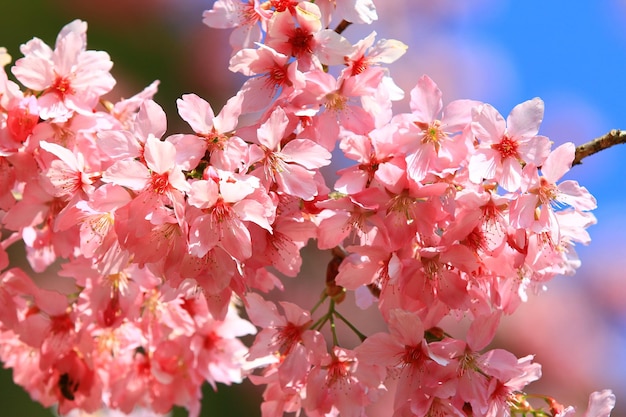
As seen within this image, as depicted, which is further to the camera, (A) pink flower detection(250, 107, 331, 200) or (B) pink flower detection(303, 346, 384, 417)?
(B) pink flower detection(303, 346, 384, 417)

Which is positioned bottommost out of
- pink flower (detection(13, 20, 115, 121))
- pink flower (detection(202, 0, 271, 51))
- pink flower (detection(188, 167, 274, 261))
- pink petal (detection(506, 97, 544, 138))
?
pink flower (detection(13, 20, 115, 121))

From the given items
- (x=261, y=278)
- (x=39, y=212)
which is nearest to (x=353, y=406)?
(x=261, y=278)

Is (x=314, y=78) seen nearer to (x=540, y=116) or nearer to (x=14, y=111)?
(x=540, y=116)

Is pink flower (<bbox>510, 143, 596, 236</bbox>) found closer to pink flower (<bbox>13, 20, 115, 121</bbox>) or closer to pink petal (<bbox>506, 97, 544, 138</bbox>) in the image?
pink petal (<bbox>506, 97, 544, 138</bbox>)

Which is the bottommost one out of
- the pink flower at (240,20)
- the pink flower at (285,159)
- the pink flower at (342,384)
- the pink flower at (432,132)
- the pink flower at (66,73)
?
the pink flower at (342,384)

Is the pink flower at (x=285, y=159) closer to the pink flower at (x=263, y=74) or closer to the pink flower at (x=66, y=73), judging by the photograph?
the pink flower at (x=263, y=74)

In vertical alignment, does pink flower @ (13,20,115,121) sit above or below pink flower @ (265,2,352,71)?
below

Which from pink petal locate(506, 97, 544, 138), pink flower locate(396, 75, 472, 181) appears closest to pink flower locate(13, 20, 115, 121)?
pink flower locate(396, 75, 472, 181)

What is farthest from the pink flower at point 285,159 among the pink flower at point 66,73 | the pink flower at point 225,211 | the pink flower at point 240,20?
the pink flower at point 66,73
